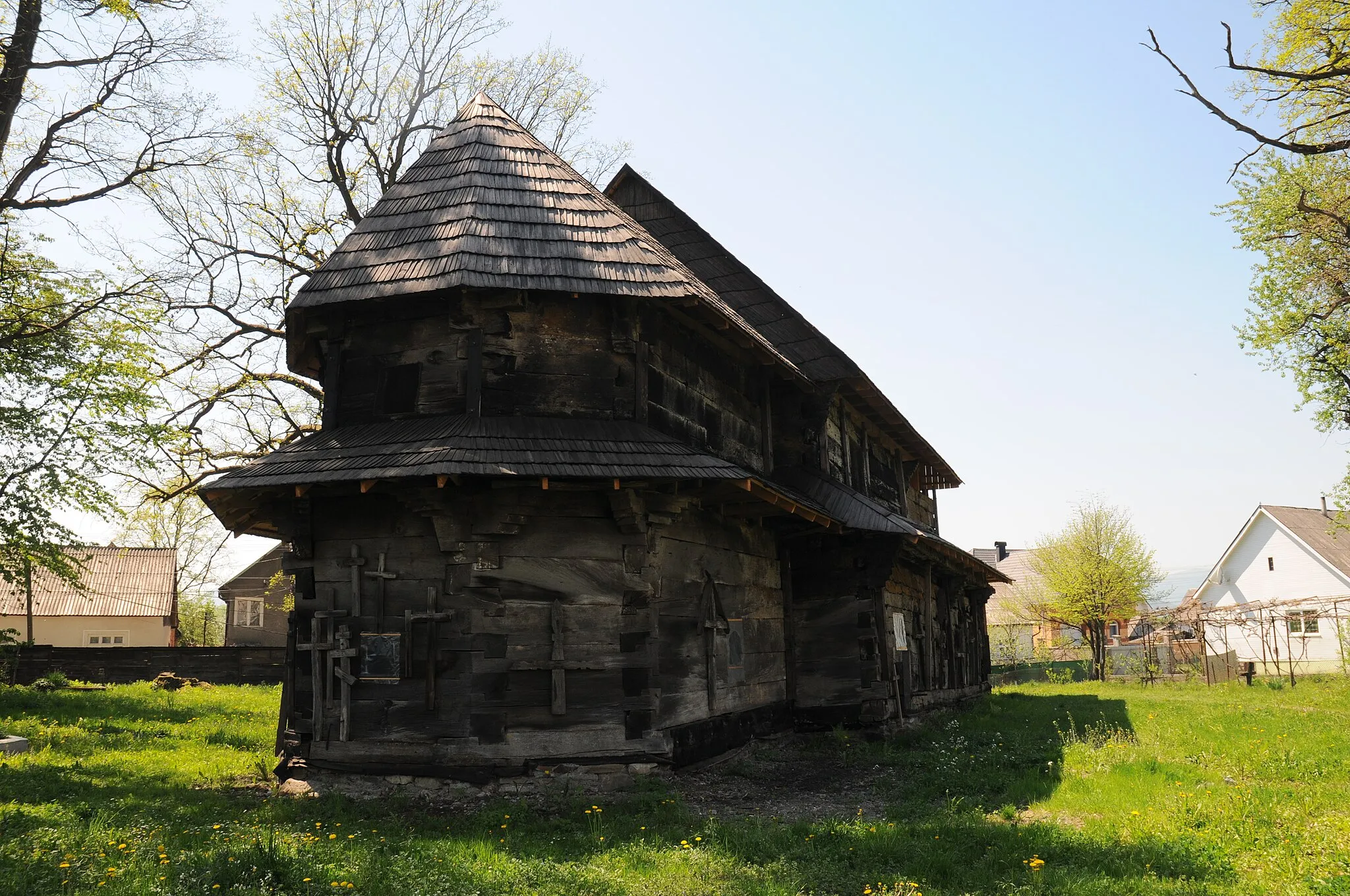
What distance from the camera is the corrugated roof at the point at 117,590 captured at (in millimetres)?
35562

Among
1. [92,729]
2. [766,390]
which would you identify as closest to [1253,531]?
[766,390]

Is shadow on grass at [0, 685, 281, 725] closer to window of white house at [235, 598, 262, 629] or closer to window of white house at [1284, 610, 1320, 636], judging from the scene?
window of white house at [235, 598, 262, 629]

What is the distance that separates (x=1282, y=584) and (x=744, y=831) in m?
36.1

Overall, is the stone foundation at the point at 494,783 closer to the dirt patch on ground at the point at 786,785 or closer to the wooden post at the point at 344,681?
the wooden post at the point at 344,681

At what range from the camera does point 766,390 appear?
1391 centimetres

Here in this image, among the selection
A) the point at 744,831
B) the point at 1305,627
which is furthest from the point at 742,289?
the point at 1305,627

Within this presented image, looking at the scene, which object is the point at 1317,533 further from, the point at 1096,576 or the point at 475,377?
the point at 475,377

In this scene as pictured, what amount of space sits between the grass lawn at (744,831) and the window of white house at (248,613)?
29607mm

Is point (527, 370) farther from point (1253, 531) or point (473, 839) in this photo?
point (1253, 531)

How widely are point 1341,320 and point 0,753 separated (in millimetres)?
21351

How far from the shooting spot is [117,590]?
1426 inches

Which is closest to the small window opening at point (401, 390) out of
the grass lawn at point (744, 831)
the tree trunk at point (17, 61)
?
the grass lawn at point (744, 831)

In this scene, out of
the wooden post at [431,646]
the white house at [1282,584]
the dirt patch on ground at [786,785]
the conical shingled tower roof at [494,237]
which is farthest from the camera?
the white house at [1282,584]

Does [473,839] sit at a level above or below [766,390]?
below
